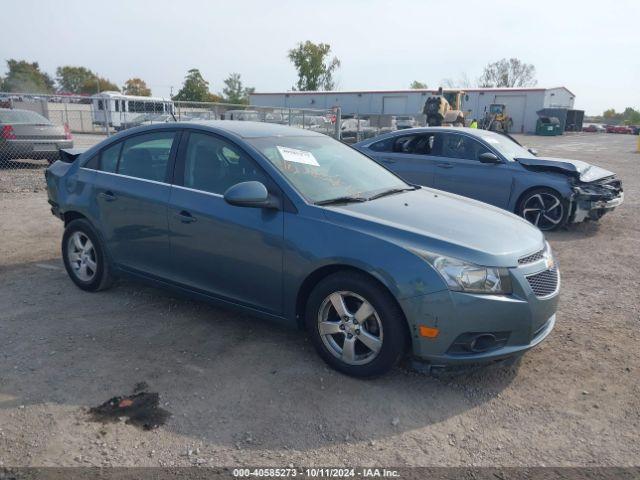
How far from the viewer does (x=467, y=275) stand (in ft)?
10.6

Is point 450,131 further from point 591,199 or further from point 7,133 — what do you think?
point 7,133

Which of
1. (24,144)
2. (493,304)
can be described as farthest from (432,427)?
(24,144)

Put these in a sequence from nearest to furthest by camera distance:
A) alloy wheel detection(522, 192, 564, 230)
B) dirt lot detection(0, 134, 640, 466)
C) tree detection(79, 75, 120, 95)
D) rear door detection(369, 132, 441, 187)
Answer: dirt lot detection(0, 134, 640, 466) → alloy wheel detection(522, 192, 564, 230) → rear door detection(369, 132, 441, 187) → tree detection(79, 75, 120, 95)

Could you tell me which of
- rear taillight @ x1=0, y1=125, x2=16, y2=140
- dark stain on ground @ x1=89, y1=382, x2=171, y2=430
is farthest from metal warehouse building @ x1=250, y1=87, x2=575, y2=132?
dark stain on ground @ x1=89, y1=382, x2=171, y2=430

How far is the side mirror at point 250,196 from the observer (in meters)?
3.67

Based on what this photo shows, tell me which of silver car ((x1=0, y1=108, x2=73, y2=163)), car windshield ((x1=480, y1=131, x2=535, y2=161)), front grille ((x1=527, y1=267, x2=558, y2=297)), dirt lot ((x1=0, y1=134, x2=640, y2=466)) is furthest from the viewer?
silver car ((x1=0, y1=108, x2=73, y2=163))

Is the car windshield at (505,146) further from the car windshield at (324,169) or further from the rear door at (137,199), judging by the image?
the rear door at (137,199)

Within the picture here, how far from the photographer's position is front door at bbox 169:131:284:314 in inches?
149

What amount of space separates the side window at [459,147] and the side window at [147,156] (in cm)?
529

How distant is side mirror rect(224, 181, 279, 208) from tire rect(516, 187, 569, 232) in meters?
5.49

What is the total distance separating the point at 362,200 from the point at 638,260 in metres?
4.49

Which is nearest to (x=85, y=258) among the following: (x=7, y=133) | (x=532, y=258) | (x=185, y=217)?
(x=185, y=217)

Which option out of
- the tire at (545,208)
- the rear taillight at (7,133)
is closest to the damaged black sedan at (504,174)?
the tire at (545,208)

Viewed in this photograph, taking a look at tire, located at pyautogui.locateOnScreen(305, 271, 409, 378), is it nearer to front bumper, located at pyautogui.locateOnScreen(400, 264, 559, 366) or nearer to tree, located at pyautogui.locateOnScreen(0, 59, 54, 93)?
front bumper, located at pyautogui.locateOnScreen(400, 264, 559, 366)
